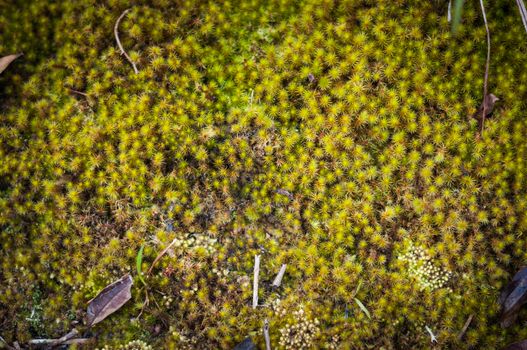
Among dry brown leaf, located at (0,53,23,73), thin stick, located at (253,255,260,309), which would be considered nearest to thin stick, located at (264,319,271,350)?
thin stick, located at (253,255,260,309)

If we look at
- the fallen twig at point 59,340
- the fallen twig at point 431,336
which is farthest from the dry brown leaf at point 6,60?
the fallen twig at point 431,336

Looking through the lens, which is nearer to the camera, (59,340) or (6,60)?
(59,340)

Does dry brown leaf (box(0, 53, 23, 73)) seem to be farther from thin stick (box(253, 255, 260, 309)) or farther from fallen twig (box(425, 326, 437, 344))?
fallen twig (box(425, 326, 437, 344))

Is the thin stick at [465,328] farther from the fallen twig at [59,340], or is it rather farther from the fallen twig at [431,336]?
the fallen twig at [59,340]

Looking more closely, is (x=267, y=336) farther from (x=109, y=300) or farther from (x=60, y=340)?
(x=60, y=340)

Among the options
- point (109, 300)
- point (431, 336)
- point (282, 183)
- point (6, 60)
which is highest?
point (6, 60)

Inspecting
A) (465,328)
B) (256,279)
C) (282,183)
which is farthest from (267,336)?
(465,328)

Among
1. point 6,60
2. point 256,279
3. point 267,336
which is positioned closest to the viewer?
point 267,336
